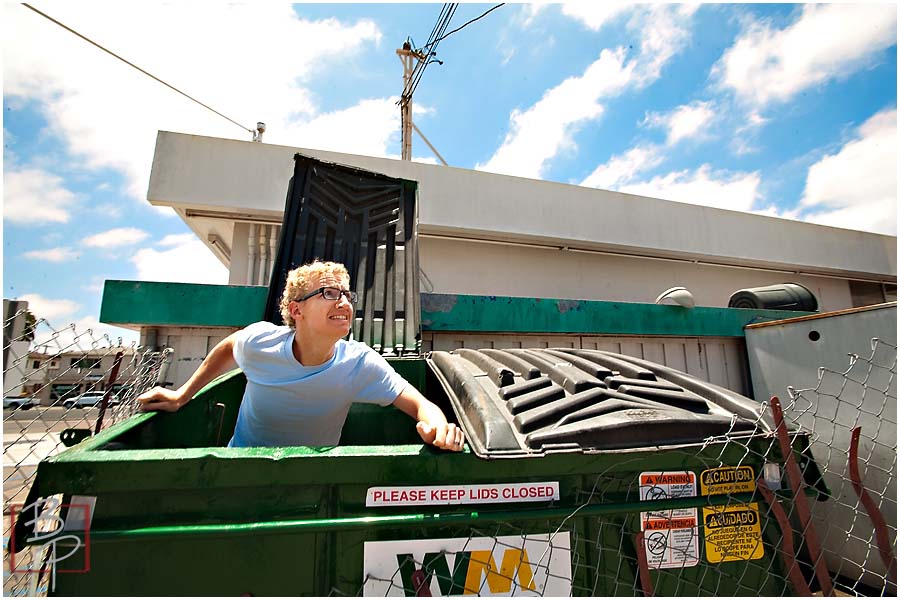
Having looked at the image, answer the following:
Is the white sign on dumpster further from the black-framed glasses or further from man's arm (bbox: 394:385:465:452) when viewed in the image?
the black-framed glasses

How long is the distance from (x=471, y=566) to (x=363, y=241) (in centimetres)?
334

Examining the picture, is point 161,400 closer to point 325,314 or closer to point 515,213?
point 325,314

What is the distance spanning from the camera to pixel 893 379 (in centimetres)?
284

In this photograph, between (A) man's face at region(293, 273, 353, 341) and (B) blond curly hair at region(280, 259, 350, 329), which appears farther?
(B) blond curly hair at region(280, 259, 350, 329)

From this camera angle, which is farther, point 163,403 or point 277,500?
point 163,403

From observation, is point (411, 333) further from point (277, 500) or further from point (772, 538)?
point (772, 538)

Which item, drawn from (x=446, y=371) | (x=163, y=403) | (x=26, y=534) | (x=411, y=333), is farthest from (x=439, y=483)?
(x=411, y=333)

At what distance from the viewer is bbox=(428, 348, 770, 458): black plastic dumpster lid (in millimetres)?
1422

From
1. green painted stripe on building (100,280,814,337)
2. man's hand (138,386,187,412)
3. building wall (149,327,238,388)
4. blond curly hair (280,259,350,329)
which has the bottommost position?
man's hand (138,386,187,412)

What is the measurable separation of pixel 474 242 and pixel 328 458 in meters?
6.10

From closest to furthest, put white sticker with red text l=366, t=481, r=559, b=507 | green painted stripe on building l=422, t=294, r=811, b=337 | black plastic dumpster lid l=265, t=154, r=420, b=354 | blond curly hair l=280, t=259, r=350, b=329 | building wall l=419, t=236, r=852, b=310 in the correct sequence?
white sticker with red text l=366, t=481, r=559, b=507, blond curly hair l=280, t=259, r=350, b=329, black plastic dumpster lid l=265, t=154, r=420, b=354, green painted stripe on building l=422, t=294, r=811, b=337, building wall l=419, t=236, r=852, b=310

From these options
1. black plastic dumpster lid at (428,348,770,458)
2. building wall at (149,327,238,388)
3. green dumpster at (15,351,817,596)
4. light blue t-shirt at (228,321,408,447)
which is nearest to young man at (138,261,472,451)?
light blue t-shirt at (228,321,408,447)

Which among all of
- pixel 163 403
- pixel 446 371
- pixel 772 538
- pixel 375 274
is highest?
pixel 375 274

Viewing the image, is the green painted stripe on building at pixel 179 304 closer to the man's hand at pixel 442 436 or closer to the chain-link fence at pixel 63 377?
the chain-link fence at pixel 63 377
